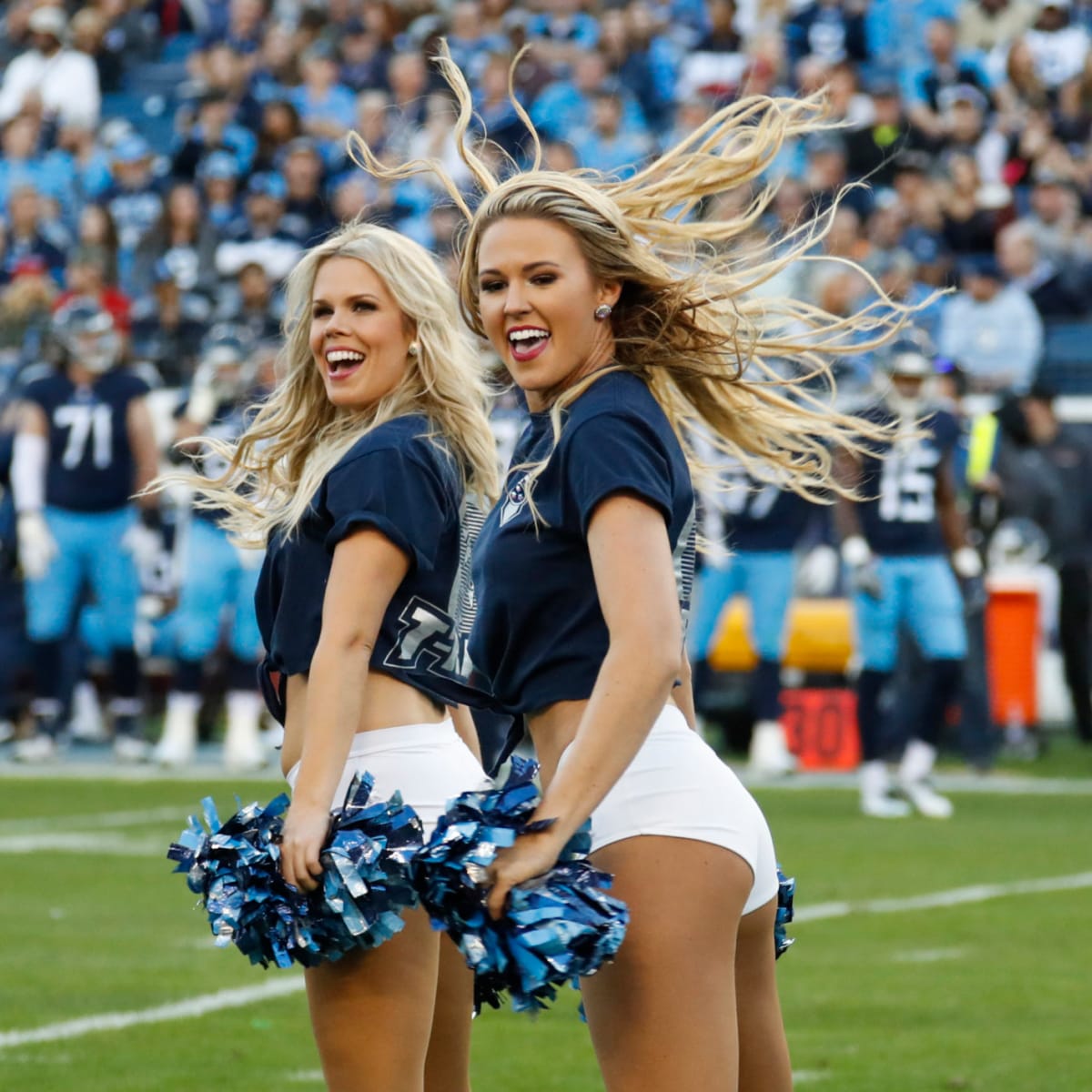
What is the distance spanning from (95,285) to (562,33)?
5676 millimetres

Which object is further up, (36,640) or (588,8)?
(588,8)

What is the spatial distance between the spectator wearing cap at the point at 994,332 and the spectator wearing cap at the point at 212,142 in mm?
6809

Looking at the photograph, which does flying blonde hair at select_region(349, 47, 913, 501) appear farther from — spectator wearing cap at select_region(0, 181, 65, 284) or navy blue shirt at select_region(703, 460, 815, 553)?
spectator wearing cap at select_region(0, 181, 65, 284)

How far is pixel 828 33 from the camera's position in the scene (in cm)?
1861

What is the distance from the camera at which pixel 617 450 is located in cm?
298

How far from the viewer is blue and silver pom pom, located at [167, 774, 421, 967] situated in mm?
3201

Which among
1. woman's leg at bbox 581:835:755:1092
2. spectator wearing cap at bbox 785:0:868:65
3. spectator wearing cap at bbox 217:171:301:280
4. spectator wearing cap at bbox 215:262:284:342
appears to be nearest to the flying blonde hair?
woman's leg at bbox 581:835:755:1092

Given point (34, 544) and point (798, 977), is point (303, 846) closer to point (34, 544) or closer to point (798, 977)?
point (798, 977)

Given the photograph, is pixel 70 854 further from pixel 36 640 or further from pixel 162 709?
pixel 162 709

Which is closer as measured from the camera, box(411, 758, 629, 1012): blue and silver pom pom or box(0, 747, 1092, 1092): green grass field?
box(411, 758, 629, 1012): blue and silver pom pom

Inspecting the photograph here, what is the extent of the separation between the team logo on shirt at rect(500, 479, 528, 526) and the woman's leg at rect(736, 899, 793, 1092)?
0.67 m

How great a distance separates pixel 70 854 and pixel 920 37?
12.5 meters

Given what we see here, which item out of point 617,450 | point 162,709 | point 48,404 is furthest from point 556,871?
point 162,709

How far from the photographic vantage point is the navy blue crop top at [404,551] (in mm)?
3492
